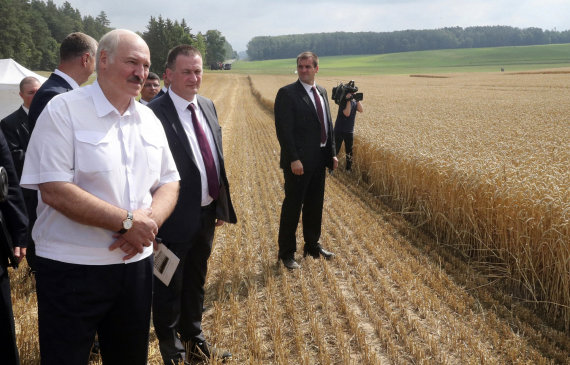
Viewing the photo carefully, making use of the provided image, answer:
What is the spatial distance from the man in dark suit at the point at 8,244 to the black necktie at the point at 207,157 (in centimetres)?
119

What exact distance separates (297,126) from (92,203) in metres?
3.41

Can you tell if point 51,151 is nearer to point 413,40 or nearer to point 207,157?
point 207,157

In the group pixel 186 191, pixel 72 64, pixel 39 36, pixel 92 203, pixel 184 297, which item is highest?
pixel 39 36

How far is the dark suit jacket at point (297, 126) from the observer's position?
4.89 meters

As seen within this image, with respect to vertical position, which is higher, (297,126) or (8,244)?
(297,126)

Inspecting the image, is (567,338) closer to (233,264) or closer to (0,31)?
(233,264)

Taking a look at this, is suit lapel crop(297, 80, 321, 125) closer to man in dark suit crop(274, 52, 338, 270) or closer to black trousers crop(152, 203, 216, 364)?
man in dark suit crop(274, 52, 338, 270)

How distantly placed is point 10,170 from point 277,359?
2.32 m

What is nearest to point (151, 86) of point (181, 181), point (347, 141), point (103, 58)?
point (181, 181)

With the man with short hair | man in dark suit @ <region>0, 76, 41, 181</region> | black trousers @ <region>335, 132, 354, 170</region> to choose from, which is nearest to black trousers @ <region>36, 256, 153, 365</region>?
man in dark suit @ <region>0, 76, 41, 181</region>

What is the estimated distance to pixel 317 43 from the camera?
165375 millimetres

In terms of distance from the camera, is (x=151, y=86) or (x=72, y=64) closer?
(x=72, y=64)

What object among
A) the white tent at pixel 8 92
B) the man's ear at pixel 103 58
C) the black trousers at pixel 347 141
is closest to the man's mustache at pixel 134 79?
the man's ear at pixel 103 58

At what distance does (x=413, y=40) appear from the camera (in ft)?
504
